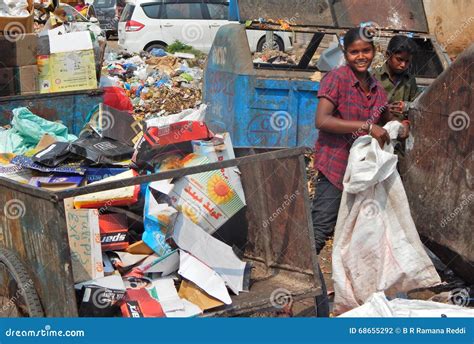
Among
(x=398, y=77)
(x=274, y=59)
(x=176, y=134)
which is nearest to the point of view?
(x=176, y=134)

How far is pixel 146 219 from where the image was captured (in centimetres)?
329

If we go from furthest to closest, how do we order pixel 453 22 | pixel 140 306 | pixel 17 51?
pixel 453 22 < pixel 17 51 < pixel 140 306

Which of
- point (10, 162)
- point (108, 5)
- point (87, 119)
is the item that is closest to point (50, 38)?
point (87, 119)

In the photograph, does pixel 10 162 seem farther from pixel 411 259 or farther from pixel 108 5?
pixel 108 5

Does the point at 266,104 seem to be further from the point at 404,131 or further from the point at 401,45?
the point at 404,131

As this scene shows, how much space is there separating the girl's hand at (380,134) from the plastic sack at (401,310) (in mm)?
733

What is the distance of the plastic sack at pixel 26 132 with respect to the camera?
4.71m

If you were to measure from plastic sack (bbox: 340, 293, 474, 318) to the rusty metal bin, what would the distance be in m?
0.22

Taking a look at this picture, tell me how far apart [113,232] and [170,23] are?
11.8 meters

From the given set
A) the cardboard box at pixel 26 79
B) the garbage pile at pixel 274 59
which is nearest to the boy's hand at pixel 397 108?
the cardboard box at pixel 26 79

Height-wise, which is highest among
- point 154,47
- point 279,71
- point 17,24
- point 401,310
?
point 17,24

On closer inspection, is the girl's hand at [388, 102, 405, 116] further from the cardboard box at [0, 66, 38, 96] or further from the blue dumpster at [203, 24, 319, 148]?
the cardboard box at [0, 66, 38, 96]

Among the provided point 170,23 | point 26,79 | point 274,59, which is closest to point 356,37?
point 26,79

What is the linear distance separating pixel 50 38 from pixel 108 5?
14094 millimetres
